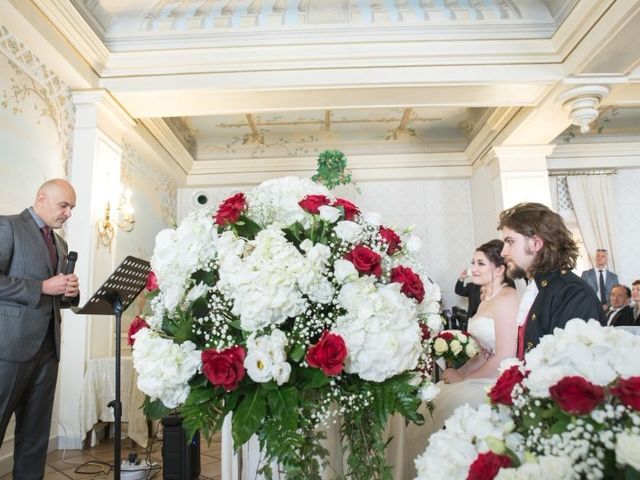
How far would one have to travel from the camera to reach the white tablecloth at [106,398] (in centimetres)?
384

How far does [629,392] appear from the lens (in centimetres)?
58

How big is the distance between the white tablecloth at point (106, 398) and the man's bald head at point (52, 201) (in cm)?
178

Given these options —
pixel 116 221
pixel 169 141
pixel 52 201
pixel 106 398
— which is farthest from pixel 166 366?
pixel 169 141

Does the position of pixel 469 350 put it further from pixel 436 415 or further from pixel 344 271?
pixel 344 271

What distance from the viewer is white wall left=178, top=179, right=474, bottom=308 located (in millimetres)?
7750

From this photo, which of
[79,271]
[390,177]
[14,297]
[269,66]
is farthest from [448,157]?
[14,297]

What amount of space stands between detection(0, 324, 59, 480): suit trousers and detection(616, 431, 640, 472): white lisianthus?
2680 mm

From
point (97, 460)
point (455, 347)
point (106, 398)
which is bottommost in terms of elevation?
point (97, 460)

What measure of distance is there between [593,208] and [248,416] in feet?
25.7

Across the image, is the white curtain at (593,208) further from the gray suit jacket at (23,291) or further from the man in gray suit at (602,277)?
the gray suit jacket at (23,291)

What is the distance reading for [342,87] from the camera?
15.3 ft

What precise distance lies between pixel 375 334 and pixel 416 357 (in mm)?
108

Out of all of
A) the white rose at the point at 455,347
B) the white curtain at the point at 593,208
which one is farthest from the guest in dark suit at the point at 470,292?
the white rose at the point at 455,347

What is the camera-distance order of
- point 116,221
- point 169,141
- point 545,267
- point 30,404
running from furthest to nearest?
1. point 169,141
2. point 116,221
3. point 30,404
4. point 545,267
